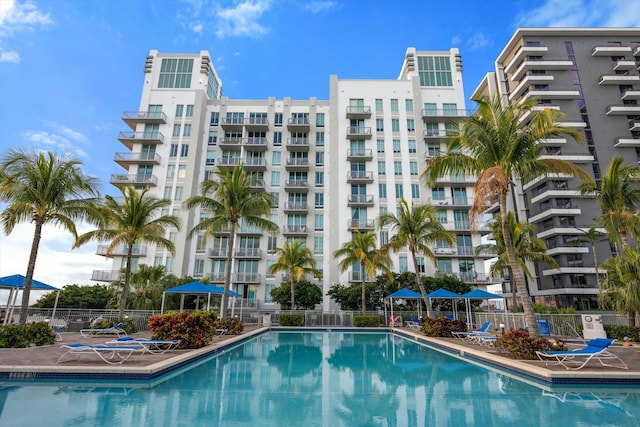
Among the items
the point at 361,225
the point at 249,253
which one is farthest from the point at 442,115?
the point at 249,253

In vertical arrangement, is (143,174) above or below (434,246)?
above

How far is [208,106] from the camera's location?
3866cm

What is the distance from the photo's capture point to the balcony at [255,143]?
119ft

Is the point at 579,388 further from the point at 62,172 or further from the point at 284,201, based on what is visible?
the point at 284,201

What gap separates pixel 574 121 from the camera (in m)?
40.2

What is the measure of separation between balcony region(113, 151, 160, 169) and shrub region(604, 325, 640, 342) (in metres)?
38.5

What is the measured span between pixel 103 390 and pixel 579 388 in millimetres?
10475

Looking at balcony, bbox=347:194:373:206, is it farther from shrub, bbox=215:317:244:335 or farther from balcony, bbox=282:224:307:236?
shrub, bbox=215:317:244:335

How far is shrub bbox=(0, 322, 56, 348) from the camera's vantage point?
37.5ft

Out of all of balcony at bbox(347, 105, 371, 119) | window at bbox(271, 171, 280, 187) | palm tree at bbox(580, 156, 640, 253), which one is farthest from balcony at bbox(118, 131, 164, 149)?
palm tree at bbox(580, 156, 640, 253)

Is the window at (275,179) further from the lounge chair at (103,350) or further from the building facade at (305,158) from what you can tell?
the lounge chair at (103,350)

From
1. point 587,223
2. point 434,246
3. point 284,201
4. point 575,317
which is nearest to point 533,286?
point 587,223

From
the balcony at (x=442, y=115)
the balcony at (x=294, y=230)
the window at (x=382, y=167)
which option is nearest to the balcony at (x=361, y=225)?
the balcony at (x=294, y=230)

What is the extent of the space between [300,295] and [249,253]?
7311 mm
